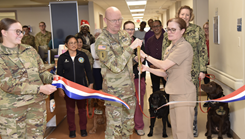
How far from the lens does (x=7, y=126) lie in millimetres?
2201

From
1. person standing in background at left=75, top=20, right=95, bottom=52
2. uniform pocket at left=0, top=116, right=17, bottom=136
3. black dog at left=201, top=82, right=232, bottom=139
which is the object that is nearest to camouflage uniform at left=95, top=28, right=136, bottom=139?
uniform pocket at left=0, top=116, right=17, bottom=136

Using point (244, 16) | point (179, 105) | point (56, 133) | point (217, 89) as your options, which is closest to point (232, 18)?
point (244, 16)

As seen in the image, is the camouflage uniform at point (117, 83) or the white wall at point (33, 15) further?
the white wall at point (33, 15)

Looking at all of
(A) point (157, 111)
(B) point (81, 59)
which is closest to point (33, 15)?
(B) point (81, 59)

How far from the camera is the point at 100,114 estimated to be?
4207mm

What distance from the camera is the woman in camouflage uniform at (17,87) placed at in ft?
7.06

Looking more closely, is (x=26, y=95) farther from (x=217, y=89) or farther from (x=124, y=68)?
(x=217, y=89)

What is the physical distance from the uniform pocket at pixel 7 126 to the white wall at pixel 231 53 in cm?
275

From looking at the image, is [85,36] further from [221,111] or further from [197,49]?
[221,111]

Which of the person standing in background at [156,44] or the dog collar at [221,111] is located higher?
the person standing in background at [156,44]

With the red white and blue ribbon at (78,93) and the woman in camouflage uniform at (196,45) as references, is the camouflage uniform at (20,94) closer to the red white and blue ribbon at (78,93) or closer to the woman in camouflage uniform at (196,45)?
the red white and blue ribbon at (78,93)

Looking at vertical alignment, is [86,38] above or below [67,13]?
below

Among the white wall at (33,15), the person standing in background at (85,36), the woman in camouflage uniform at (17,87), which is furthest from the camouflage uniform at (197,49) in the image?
the white wall at (33,15)

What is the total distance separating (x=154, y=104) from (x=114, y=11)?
1.84 m
